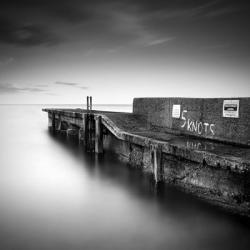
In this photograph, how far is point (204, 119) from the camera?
17.2 ft

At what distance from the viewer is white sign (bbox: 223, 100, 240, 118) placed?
4450mm

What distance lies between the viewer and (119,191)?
16.9 ft

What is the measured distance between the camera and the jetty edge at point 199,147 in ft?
11.6

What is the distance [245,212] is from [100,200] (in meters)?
2.68

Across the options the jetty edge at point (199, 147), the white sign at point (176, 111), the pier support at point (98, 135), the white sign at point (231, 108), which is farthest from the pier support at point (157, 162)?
the pier support at point (98, 135)

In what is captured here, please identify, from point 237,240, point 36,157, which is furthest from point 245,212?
point 36,157

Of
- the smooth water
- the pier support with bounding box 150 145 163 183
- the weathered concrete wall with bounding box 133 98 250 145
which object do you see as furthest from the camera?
the pier support with bounding box 150 145 163 183

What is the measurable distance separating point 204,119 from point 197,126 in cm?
27

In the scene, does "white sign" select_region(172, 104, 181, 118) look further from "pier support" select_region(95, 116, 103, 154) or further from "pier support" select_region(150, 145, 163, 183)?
"pier support" select_region(95, 116, 103, 154)

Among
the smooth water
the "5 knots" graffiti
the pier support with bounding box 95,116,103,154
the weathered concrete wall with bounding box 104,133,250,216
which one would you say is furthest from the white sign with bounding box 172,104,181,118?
the pier support with bounding box 95,116,103,154

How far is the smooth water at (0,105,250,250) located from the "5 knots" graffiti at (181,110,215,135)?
59.5 inches

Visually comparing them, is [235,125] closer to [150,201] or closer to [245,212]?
[245,212]

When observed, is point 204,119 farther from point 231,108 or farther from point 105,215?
point 105,215

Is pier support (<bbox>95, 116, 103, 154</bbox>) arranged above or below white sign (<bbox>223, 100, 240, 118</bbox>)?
below
